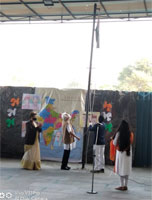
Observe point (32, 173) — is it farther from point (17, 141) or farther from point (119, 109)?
point (119, 109)

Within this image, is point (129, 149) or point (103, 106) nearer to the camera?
point (129, 149)

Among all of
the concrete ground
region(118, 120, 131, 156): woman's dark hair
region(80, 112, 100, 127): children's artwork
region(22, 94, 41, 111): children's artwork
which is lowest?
the concrete ground

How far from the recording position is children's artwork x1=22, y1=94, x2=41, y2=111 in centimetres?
1167

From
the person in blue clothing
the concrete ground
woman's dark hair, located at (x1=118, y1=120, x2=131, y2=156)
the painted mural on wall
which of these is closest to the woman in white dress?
woman's dark hair, located at (x1=118, y1=120, x2=131, y2=156)

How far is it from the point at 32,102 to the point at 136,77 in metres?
29.2

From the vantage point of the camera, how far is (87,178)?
886 centimetres

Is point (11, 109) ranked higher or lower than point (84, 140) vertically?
higher

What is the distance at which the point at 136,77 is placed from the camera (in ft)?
130

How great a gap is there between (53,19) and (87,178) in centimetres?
595

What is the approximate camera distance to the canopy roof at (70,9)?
33.8 ft

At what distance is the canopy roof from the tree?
25627 mm

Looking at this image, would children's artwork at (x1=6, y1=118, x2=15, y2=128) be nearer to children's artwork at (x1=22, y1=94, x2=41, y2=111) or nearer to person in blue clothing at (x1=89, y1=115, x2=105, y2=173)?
children's artwork at (x1=22, y1=94, x2=41, y2=111)

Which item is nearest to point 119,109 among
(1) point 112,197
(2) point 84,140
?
(2) point 84,140

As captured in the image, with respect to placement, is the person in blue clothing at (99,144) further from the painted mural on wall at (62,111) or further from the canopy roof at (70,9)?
the canopy roof at (70,9)
